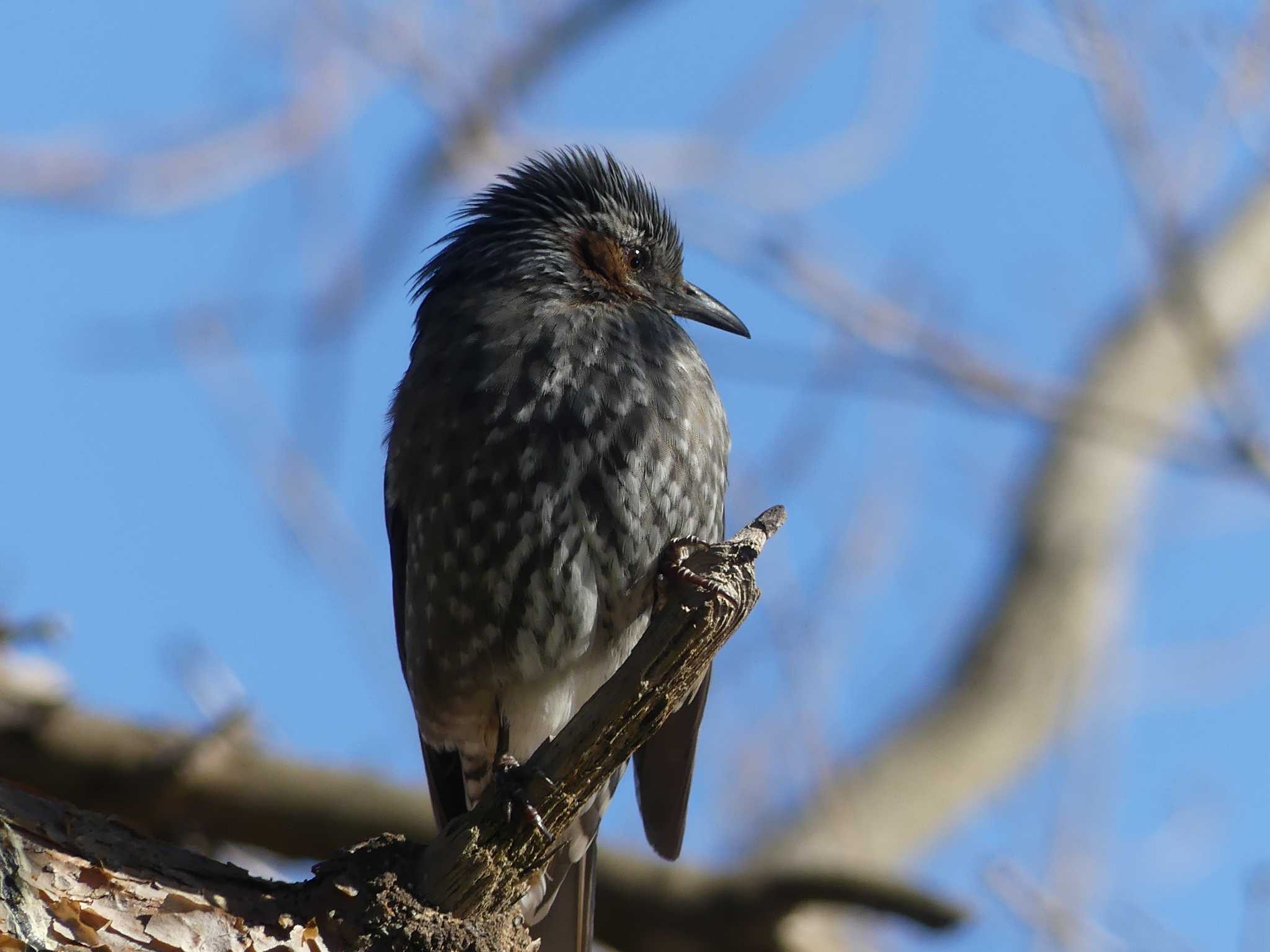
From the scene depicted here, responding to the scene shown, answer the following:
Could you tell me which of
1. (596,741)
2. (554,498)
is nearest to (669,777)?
(554,498)

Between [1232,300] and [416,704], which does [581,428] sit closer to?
[416,704]

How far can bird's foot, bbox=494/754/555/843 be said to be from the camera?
3361 millimetres

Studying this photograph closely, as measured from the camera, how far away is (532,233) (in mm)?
4867

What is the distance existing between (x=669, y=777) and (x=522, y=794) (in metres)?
1.31

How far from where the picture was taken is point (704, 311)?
Answer: 497cm

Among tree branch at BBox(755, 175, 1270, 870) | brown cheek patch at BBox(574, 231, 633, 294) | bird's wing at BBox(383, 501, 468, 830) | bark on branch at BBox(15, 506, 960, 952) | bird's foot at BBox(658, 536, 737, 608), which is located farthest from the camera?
tree branch at BBox(755, 175, 1270, 870)

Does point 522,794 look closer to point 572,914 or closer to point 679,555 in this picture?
point 679,555

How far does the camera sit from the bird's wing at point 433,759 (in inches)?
187

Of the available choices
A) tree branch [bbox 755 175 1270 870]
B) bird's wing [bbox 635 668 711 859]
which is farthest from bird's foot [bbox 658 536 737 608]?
tree branch [bbox 755 175 1270 870]

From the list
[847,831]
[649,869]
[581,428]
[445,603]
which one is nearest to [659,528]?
[581,428]

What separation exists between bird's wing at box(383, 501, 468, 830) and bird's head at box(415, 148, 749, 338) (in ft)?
2.56

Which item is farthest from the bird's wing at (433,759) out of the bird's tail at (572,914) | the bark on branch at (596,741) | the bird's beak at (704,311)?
the bark on branch at (596,741)

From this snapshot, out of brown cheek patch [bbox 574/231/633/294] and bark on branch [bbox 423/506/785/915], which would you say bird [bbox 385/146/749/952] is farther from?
bark on branch [bbox 423/506/785/915]

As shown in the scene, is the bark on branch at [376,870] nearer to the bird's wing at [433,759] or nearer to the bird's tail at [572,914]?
the bird's tail at [572,914]
